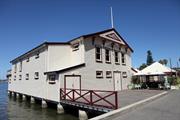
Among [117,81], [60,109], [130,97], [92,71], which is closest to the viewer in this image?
[60,109]

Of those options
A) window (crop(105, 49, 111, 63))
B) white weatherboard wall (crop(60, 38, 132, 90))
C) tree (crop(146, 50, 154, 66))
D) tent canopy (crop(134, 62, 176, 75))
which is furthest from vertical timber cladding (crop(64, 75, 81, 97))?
tree (crop(146, 50, 154, 66))

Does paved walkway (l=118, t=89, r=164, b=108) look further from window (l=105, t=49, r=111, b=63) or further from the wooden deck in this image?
window (l=105, t=49, r=111, b=63)

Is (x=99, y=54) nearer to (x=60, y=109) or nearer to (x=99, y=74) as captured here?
(x=99, y=74)

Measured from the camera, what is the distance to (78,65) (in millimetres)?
17656

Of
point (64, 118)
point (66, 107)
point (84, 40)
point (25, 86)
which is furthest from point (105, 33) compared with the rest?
point (25, 86)

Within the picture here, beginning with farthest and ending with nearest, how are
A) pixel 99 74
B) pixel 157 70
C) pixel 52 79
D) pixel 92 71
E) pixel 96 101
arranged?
pixel 157 70 → pixel 99 74 → pixel 92 71 → pixel 52 79 → pixel 96 101

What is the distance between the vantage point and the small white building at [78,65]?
1752 cm

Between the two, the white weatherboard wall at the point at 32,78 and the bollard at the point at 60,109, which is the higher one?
the white weatherboard wall at the point at 32,78

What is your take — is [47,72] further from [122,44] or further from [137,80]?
[137,80]

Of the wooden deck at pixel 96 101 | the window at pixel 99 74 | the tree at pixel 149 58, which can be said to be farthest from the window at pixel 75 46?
the tree at pixel 149 58

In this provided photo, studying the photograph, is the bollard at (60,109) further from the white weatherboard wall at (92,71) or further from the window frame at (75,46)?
the window frame at (75,46)

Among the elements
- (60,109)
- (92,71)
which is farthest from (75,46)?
(60,109)

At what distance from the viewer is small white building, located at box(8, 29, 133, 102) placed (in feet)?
57.5

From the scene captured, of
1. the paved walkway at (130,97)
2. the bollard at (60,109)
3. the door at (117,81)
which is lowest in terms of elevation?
the bollard at (60,109)
